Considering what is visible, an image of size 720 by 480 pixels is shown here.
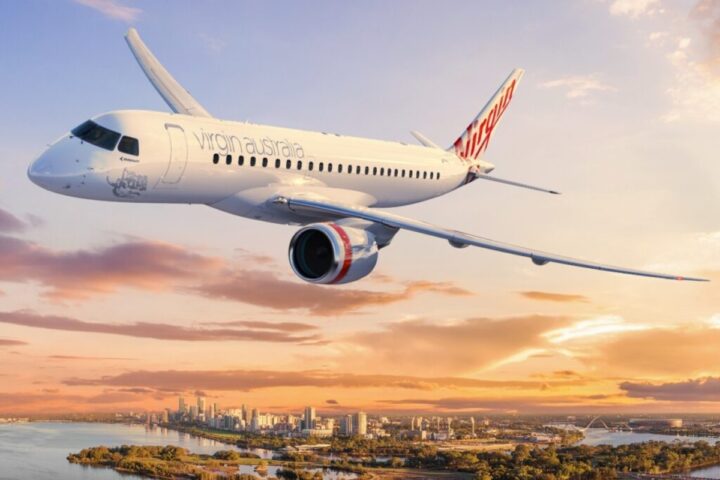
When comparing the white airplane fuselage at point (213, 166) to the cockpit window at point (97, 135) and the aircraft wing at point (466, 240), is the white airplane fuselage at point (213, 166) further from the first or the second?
the aircraft wing at point (466, 240)

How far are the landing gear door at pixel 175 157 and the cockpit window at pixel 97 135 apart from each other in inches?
Answer: 52.1

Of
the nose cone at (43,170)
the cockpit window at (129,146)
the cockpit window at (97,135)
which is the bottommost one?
the nose cone at (43,170)

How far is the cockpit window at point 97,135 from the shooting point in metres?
19.3

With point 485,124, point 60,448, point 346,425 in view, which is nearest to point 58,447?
point 60,448

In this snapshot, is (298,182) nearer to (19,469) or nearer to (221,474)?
(221,474)

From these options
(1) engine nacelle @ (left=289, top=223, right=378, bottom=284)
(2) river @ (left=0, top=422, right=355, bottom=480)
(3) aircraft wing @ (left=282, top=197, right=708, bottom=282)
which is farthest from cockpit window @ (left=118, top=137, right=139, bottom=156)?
(2) river @ (left=0, top=422, right=355, bottom=480)

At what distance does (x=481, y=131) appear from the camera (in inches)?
1377

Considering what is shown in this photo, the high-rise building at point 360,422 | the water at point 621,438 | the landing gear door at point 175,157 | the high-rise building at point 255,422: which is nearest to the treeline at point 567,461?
the water at point 621,438

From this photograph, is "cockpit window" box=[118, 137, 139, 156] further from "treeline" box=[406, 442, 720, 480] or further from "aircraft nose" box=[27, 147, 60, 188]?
"treeline" box=[406, 442, 720, 480]

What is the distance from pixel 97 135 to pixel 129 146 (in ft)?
2.91

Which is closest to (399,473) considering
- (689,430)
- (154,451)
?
(154,451)

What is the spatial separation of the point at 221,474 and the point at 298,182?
237 ft

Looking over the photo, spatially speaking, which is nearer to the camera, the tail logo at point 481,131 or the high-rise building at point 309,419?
the tail logo at point 481,131

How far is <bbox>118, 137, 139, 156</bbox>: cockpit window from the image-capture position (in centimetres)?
1927
